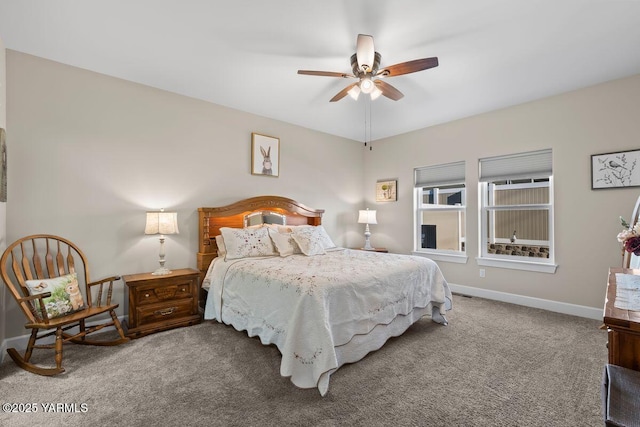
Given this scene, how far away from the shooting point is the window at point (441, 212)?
15.5 feet

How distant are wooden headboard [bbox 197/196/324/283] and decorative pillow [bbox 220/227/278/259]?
0.24 meters

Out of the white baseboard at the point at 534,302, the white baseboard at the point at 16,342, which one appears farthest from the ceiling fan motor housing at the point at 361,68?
the white baseboard at the point at 16,342

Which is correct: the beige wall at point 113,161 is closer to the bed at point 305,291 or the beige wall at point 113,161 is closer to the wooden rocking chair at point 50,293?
the wooden rocking chair at point 50,293

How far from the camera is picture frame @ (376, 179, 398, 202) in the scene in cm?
541

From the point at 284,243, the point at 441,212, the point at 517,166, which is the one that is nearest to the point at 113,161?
the point at 284,243

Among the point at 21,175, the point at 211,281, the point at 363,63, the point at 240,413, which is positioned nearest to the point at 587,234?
the point at 363,63

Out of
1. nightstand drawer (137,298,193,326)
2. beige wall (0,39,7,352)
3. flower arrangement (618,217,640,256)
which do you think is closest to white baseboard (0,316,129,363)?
beige wall (0,39,7,352)

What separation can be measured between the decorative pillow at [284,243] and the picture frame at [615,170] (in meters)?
3.62

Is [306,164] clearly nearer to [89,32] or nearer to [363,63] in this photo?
[363,63]

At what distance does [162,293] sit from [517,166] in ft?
15.5

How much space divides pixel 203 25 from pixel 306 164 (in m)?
2.80

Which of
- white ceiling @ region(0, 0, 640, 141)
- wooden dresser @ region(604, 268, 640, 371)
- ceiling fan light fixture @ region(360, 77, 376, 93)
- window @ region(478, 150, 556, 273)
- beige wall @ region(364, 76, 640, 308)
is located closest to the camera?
wooden dresser @ region(604, 268, 640, 371)

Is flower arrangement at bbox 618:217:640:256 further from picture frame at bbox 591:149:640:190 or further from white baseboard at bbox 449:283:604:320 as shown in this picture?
white baseboard at bbox 449:283:604:320

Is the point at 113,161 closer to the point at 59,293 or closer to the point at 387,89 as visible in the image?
the point at 59,293
